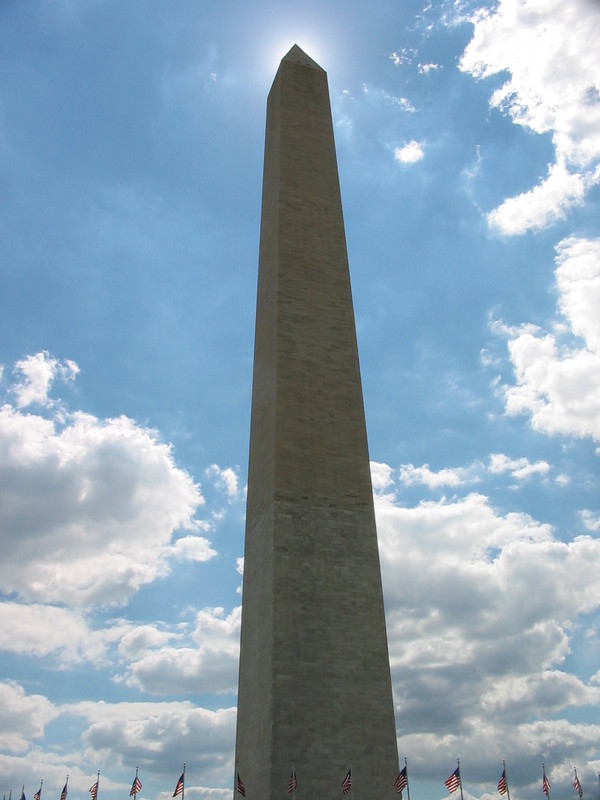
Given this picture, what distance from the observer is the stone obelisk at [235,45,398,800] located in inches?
1005

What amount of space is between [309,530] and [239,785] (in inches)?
321

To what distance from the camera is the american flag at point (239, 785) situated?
1025 inches

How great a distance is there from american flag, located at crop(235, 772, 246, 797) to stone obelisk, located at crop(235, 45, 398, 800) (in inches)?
8.8

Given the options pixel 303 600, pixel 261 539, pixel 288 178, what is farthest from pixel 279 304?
pixel 303 600

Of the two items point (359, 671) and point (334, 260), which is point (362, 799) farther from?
point (334, 260)

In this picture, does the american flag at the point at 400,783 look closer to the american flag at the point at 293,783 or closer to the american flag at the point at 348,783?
the american flag at the point at 348,783

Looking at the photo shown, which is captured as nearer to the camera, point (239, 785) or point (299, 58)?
point (239, 785)

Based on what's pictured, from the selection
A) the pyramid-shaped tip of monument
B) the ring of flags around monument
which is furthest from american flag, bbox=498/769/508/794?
the pyramid-shaped tip of monument

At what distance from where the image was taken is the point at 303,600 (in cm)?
2711

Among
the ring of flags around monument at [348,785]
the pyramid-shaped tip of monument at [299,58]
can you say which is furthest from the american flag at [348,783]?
the pyramid-shaped tip of monument at [299,58]

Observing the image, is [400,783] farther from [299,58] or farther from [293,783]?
[299,58]

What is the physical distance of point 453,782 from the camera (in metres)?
28.9

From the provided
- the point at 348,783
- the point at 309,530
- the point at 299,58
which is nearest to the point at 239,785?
the point at 348,783

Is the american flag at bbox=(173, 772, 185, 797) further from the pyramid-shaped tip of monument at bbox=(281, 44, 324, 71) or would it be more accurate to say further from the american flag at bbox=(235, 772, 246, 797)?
the pyramid-shaped tip of monument at bbox=(281, 44, 324, 71)
